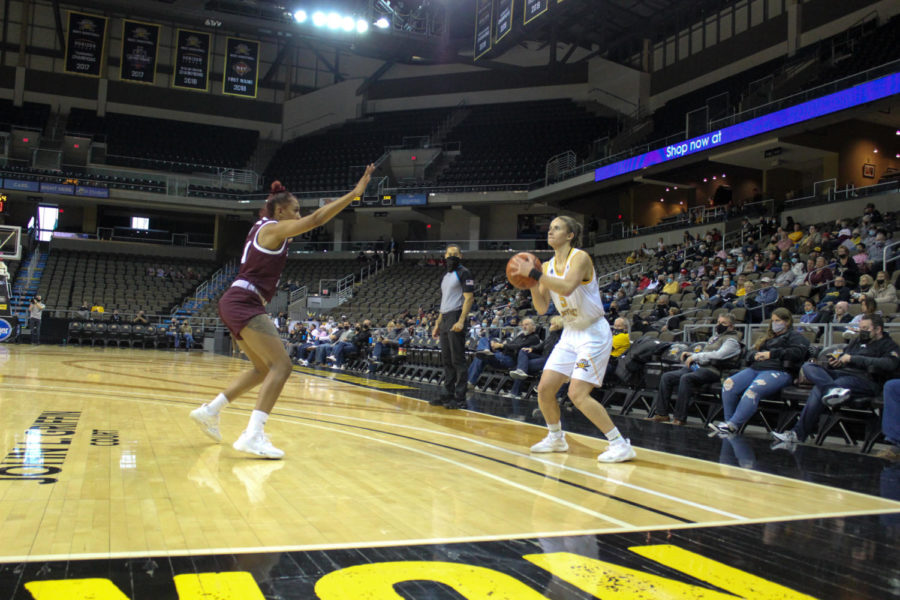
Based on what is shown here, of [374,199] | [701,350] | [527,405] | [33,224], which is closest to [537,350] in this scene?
[527,405]

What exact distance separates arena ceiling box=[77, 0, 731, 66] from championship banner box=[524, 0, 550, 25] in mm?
5646

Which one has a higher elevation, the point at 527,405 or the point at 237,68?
the point at 237,68

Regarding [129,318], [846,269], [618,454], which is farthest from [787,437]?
[129,318]

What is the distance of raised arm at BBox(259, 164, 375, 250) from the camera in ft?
13.6

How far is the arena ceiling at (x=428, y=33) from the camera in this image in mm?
25688

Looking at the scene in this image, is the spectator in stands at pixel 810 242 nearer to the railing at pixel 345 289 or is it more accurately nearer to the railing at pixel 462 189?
the railing at pixel 462 189

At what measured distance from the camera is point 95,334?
75.0 ft

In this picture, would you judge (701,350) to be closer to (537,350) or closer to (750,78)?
(537,350)

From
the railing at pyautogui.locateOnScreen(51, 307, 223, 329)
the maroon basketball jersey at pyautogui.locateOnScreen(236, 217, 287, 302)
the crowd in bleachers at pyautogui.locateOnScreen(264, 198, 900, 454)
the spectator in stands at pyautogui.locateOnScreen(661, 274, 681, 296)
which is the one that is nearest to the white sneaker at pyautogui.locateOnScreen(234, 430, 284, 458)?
the maroon basketball jersey at pyautogui.locateOnScreen(236, 217, 287, 302)

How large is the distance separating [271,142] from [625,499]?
3512cm

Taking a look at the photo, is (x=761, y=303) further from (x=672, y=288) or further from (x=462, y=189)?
(x=462, y=189)

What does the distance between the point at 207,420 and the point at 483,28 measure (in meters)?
20.4

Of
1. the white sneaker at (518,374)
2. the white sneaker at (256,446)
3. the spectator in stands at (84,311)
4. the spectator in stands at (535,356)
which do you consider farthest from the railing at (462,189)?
the white sneaker at (256,446)

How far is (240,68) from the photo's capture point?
2728cm
